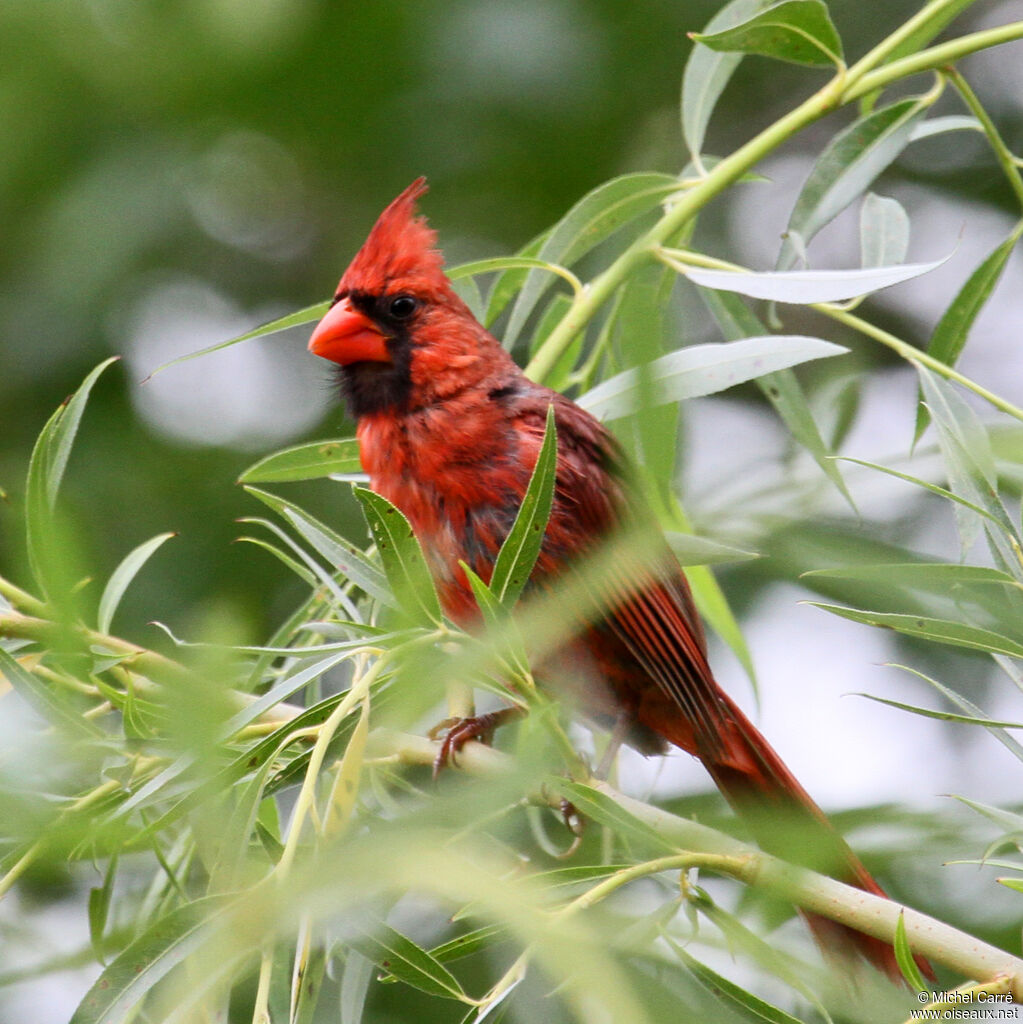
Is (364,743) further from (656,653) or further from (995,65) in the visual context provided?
(995,65)

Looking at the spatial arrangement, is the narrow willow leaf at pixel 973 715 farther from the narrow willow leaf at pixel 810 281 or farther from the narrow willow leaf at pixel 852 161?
the narrow willow leaf at pixel 852 161

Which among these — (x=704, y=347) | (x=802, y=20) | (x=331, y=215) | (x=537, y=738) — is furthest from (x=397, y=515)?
(x=331, y=215)

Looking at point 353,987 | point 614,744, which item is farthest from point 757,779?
point 353,987

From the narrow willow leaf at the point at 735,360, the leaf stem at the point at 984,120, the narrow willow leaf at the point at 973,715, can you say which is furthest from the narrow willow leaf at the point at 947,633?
the leaf stem at the point at 984,120

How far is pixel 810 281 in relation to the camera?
67.8 inches

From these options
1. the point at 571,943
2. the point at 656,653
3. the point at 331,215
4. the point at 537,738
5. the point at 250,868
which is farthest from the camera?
the point at 331,215

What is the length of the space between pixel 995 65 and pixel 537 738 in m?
4.42

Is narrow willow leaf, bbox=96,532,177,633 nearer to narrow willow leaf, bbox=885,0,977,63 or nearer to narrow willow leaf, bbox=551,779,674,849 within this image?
narrow willow leaf, bbox=551,779,674,849

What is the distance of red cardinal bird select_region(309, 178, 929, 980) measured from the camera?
85.8 inches

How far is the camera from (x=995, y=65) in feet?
15.0

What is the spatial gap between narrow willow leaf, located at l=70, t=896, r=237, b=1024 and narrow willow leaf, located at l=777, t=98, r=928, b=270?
1.31 meters

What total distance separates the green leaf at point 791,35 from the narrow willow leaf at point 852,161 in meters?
0.13

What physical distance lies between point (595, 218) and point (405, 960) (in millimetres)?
1212

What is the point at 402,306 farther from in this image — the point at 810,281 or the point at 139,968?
the point at 139,968
